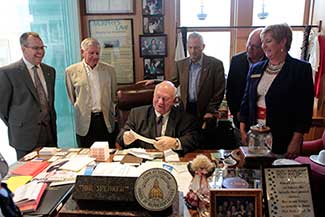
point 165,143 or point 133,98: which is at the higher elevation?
point 133,98

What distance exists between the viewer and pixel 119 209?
1237 mm

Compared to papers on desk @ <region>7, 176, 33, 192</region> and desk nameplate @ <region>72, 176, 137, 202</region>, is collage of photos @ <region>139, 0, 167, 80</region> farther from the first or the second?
desk nameplate @ <region>72, 176, 137, 202</region>

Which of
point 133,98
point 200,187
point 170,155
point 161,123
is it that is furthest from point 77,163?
point 133,98

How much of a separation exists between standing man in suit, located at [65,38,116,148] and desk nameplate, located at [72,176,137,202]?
1.61m

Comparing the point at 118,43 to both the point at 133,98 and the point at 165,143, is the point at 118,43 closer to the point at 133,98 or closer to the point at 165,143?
the point at 133,98

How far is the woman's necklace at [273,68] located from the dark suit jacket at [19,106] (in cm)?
180

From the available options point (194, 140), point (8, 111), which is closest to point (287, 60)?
point (194, 140)

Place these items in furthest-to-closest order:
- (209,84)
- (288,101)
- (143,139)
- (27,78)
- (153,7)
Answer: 1. (153,7)
2. (209,84)
3. (27,78)
4. (143,139)
5. (288,101)

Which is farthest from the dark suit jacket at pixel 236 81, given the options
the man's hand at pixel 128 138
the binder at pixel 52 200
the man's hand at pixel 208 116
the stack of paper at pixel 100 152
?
the binder at pixel 52 200

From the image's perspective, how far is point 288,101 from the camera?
6.63 feet

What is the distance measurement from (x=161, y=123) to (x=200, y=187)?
926 mm

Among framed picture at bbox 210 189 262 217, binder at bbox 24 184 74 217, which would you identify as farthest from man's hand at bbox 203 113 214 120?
framed picture at bbox 210 189 262 217

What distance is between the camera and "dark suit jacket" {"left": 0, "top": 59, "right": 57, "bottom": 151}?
7.95ft

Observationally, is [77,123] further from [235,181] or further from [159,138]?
[235,181]
